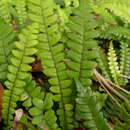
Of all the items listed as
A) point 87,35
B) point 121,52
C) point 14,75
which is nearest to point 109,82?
point 121,52

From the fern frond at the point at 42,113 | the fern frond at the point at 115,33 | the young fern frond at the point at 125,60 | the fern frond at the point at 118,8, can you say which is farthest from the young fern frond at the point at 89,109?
the fern frond at the point at 118,8

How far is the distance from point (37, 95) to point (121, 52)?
75cm

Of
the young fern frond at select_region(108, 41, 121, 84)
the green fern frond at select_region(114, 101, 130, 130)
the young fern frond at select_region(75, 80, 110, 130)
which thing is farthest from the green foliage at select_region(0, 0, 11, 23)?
the green fern frond at select_region(114, 101, 130, 130)

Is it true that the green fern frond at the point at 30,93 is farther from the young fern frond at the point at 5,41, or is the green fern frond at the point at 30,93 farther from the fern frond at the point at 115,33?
the fern frond at the point at 115,33

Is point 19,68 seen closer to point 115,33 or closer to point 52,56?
point 52,56

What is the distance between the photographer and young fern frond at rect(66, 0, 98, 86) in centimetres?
146

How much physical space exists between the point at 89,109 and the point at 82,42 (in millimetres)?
318

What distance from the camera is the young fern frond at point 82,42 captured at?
146 centimetres

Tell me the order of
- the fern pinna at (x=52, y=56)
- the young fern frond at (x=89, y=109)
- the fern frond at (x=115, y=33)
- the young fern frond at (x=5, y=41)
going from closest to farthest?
the young fern frond at (x=89, y=109), the fern pinna at (x=52, y=56), the young fern frond at (x=5, y=41), the fern frond at (x=115, y=33)

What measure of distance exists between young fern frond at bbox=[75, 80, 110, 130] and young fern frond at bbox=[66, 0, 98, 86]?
0.13m

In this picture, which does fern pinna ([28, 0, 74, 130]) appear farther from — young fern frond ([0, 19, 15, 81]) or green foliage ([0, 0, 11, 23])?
green foliage ([0, 0, 11, 23])

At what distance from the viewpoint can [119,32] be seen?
84.1 inches

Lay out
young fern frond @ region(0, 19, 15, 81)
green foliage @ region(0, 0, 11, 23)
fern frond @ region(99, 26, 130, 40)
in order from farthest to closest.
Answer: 1. fern frond @ region(99, 26, 130, 40)
2. green foliage @ region(0, 0, 11, 23)
3. young fern frond @ region(0, 19, 15, 81)

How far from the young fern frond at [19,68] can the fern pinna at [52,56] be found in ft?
0.15
